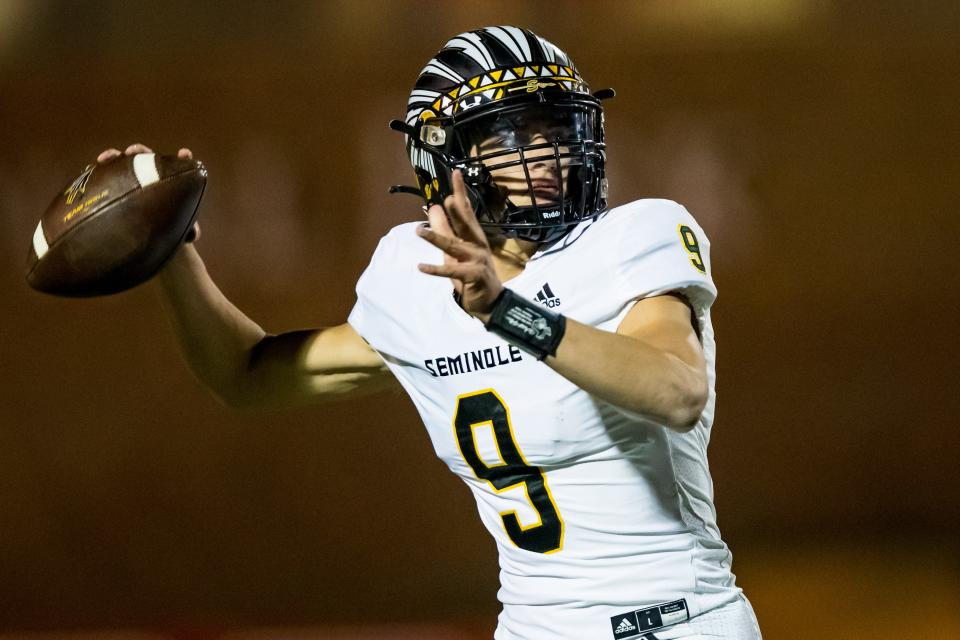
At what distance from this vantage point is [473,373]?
55.0 inches

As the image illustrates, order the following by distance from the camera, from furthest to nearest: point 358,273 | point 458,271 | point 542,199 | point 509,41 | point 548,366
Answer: point 358,273
point 509,41
point 542,199
point 548,366
point 458,271

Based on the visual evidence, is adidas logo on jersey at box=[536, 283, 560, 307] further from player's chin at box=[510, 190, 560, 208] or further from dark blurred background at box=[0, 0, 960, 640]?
dark blurred background at box=[0, 0, 960, 640]

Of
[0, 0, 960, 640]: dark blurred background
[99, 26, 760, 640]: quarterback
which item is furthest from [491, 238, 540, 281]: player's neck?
[0, 0, 960, 640]: dark blurred background

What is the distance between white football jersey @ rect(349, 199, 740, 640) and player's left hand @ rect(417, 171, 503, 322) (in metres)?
0.27

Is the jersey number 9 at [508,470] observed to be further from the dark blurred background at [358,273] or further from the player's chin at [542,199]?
the dark blurred background at [358,273]

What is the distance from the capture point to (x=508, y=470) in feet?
4.57

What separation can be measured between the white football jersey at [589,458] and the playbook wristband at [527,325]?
24 centimetres

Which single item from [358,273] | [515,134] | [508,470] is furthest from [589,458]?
[358,273]

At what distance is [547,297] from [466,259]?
313 mm

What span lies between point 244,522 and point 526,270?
251cm

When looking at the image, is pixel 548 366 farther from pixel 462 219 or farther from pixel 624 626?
pixel 624 626

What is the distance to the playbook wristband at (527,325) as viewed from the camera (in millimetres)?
1073

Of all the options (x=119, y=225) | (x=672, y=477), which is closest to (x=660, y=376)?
(x=672, y=477)

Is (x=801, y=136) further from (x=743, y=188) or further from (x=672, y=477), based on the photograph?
(x=672, y=477)
